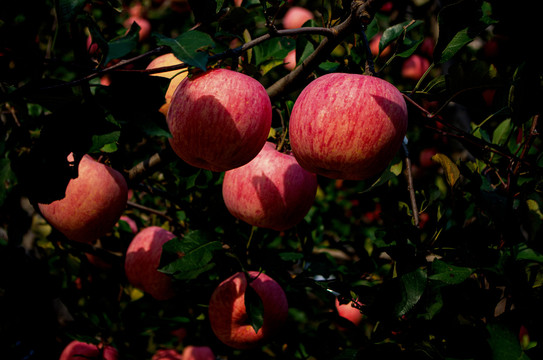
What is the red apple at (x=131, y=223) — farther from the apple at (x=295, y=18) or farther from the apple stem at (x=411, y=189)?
the apple at (x=295, y=18)

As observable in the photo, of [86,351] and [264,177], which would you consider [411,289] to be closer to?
[264,177]

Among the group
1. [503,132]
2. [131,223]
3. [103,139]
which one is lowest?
[131,223]

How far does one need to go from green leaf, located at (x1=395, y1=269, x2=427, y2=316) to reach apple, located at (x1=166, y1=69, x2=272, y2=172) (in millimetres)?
574

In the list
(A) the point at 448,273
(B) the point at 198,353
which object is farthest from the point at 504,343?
(B) the point at 198,353

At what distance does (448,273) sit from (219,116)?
771mm

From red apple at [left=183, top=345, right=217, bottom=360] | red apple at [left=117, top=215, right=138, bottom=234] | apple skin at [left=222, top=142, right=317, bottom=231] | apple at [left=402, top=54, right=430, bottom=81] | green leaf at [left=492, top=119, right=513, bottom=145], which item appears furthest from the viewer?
apple at [left=402, top=54, right=430, bottom=81]

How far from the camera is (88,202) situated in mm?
1421

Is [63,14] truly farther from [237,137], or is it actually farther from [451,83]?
[451,83]

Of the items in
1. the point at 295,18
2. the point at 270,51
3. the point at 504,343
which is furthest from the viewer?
the point at 295,18

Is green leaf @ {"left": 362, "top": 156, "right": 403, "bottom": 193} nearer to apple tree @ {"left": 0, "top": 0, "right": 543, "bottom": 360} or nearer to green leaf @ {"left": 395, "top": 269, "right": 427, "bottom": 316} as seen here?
apple tree @ {"left": 0, "top": 0, "right": 543, "bottom": 360}

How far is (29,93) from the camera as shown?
815mm

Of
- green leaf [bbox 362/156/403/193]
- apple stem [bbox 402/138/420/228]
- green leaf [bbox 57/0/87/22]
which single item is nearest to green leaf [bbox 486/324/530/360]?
apple stem [bbox 402/138/420/228]

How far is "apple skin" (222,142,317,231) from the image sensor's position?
1341mm

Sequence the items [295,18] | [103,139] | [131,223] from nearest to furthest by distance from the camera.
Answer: [103,139], [131,223], [295,18]
